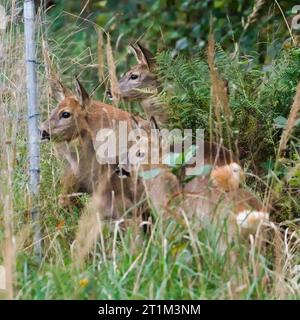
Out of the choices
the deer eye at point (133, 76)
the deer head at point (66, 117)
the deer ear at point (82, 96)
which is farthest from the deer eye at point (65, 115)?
the deer eye at point (133, 76)

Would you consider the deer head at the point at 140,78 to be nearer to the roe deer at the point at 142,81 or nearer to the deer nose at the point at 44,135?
the roe deer at the point at 142,81

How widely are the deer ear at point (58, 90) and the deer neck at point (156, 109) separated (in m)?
0.60

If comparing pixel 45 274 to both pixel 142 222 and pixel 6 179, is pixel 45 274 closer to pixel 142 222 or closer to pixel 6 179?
pixel 142 222

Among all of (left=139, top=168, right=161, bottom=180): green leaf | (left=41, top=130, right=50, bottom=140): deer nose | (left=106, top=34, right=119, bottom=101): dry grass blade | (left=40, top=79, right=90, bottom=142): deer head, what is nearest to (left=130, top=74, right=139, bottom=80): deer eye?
(left=106, top=34, right=119, bottom=101): dry grass blade

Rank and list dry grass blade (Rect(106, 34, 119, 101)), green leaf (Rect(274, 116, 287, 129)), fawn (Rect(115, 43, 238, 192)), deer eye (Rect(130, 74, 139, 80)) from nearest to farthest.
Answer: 1. dry grass blade (Rect(106, 34, 119, 101))
2. green leaf (Rect(274, 116, 287, 129))
3. fawn (Rect(115, 43, 238, 192))
4. deer eye (Rect(130, 74, 139, 80))

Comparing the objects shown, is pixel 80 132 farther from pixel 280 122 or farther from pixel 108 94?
pixel 280 122

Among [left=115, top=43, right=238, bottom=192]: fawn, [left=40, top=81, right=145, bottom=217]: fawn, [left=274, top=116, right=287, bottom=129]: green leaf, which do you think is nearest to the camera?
[left=274, top=116, right=287, bottom=129]: green leaf

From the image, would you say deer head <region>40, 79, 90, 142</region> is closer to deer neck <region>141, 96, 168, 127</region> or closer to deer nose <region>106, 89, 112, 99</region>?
deer neck <region>141, 96, 168, 127</region>

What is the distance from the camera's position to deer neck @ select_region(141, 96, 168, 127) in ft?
26.5

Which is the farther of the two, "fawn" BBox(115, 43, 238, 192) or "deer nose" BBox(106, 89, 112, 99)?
"fawn" BBox(115, 43, 238, 192)

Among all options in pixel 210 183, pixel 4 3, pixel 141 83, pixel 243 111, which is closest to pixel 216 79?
pixel 210 183

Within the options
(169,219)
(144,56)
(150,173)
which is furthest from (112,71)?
(144,56)

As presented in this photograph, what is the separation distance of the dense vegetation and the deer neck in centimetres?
18

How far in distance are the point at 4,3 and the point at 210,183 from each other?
2370mm
